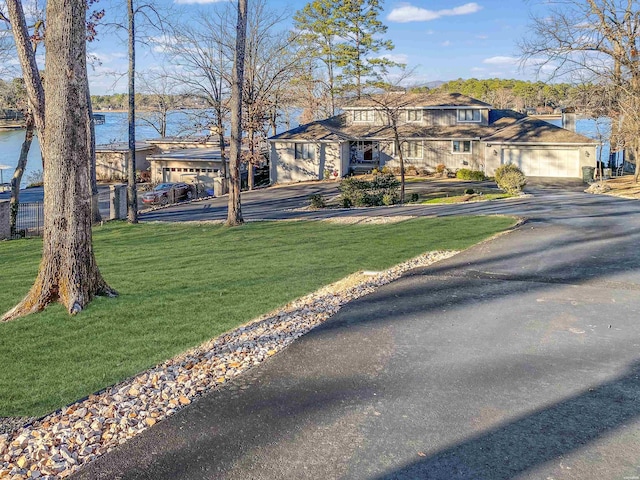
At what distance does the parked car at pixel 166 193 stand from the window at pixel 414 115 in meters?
16.0

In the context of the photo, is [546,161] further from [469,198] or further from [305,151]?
[305,151]

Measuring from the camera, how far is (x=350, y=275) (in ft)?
38.5

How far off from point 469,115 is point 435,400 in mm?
38358

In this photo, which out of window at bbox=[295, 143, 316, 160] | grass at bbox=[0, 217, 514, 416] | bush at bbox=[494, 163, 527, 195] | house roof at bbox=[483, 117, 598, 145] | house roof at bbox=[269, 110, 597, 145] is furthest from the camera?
window at bbox=[295, 143, 316, 160]

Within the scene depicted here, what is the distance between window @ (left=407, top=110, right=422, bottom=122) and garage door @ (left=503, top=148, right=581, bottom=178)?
6.92 m

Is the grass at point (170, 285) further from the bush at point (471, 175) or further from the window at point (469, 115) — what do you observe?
the window at point (469, 115)

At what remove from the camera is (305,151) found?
136 ft

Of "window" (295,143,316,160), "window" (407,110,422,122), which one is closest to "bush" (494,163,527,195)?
"window" (407,110,422,122)

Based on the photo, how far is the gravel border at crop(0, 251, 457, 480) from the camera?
4.88m

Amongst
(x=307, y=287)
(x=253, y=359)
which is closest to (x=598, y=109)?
(x=307, y=287)

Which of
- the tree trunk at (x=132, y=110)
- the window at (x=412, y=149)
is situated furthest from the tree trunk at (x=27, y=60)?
the window at (x=412, y=149)

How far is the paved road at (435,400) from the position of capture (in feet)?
15.3

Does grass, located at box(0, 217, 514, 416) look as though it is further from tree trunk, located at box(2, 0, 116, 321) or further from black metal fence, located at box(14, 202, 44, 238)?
black metal fence, located at box(14, 202, 44, 238)

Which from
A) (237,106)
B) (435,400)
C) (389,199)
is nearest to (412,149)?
(389,199)
